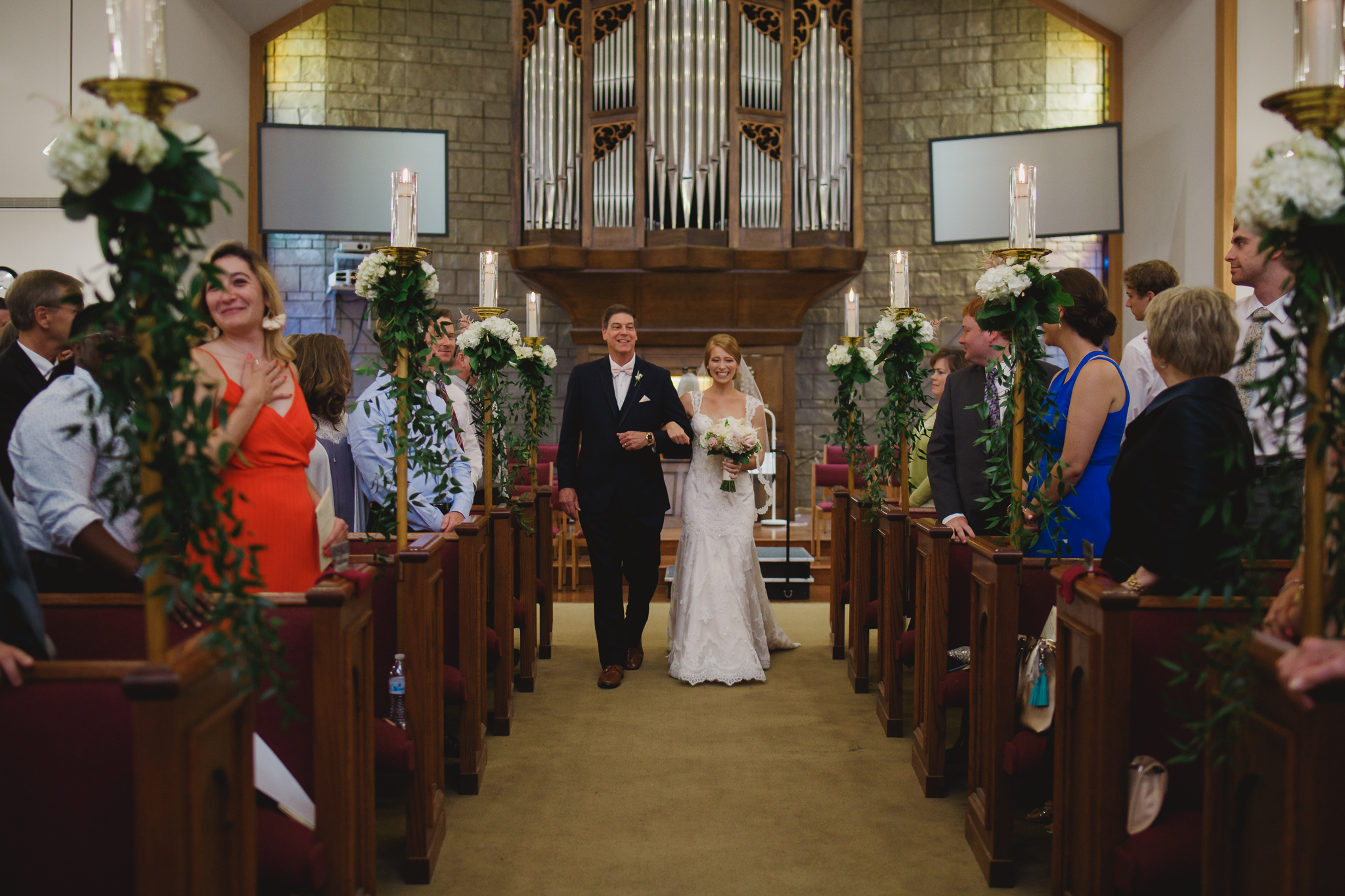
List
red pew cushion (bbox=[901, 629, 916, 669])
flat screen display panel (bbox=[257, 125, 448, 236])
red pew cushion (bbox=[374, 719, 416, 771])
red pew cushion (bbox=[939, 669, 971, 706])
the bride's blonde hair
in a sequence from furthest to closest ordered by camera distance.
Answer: flat screen display panel (bbox=[257, 125, 448, 236]), the bride's blonde hair, red pew cushion (bbox=[901, 629, 916, 669]), red pew cushion (bbox=[939, 669, 971, 706]), red pew cushion (bbox=[374, 719, 416, 771])

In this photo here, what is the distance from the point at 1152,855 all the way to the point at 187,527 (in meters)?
2.09

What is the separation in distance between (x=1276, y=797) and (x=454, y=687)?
2.43m

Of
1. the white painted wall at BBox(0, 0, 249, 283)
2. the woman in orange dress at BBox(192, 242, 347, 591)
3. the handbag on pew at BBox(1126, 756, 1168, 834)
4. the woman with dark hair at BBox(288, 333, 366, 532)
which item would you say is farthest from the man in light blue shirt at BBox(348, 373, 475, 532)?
the white painted wall at BBox(0, 0, 249, 283)

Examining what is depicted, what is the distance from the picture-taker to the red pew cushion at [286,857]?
6.91 feet

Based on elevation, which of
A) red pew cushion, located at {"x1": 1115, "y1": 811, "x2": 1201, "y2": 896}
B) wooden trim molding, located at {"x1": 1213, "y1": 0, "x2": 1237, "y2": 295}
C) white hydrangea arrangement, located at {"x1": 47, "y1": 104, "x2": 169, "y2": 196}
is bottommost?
red pew cushion, located at {"x1": 1115, "y1": 811, "x2": 1201, "y2": 896}

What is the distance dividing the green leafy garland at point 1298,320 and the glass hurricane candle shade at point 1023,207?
1.26 m

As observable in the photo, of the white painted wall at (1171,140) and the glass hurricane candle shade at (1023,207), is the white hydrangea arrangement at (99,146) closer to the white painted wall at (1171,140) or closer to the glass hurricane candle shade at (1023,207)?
the glass hurricane candle shade at (1023,207)

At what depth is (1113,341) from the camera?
9000 millimetres

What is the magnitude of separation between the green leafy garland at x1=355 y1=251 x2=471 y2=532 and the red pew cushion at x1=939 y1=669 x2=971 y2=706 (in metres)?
1.80

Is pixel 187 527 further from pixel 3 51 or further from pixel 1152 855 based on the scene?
pixel 3 51

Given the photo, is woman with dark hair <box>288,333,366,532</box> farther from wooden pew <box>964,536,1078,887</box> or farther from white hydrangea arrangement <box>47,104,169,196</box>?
wooden pew <box>964,536,1078,887</box>

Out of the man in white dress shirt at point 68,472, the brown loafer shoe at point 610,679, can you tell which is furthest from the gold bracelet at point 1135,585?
the brown loafer shoe at point 610,679

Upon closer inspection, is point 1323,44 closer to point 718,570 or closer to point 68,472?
point 68,472

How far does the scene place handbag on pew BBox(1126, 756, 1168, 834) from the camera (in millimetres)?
2258
